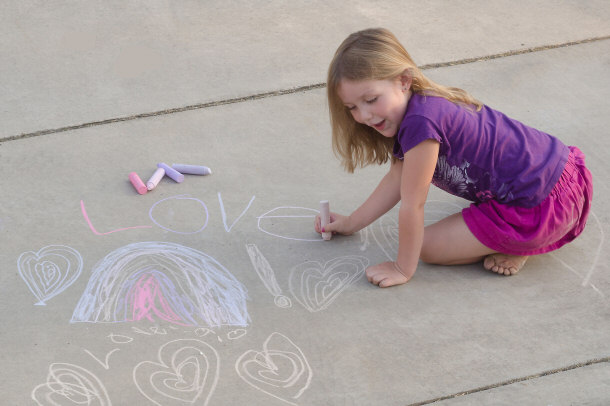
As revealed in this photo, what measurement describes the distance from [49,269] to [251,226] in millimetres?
771

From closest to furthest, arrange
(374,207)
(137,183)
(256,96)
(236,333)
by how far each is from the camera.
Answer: (236,333)
(374,207)
(137,183)
(256,96)

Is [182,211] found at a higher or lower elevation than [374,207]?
lower

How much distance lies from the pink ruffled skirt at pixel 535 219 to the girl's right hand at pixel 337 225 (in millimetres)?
454

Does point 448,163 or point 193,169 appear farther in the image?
point 193,169

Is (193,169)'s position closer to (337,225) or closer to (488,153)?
(337,225)

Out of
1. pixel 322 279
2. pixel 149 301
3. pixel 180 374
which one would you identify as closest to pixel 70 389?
pixel 180 374

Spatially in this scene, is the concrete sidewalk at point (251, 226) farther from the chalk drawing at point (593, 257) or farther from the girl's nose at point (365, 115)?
the girl's nose at point (365, 115)

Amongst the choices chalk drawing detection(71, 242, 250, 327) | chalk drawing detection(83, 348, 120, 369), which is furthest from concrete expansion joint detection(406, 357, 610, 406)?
chalk drawing detection(83, 348, 120, 369)

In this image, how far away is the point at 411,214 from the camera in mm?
2658

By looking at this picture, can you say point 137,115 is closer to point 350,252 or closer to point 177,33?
point 177,33

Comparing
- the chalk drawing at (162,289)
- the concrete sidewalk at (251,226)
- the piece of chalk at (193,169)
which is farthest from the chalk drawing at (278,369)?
the piece of chalk at (193,169)

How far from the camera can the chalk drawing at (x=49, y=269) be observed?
2.77 m

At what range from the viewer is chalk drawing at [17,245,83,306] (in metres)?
2.77

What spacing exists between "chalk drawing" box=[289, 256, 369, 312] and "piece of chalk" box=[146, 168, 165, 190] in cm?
77
